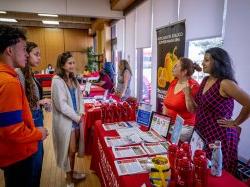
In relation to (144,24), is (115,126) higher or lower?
lower

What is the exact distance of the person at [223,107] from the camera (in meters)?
1.70

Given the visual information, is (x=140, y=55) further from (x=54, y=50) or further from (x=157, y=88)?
(x=54, y=50)

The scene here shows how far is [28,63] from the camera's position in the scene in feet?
6.37

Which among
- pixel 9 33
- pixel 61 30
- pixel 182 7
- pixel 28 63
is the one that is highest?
pixel 61 30

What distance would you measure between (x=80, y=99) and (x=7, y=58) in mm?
1328

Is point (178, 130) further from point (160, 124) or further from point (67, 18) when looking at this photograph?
point (67, 18)

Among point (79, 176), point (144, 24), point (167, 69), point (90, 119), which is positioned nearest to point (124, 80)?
point (167, 69)

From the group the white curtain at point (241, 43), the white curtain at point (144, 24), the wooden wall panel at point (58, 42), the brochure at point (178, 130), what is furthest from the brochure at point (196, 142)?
the wooden wall panel at point (58, 42)

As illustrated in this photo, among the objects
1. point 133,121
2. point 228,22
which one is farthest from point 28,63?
point 228,22

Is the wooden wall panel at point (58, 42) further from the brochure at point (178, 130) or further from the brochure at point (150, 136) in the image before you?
the brochure at point (178, 130)

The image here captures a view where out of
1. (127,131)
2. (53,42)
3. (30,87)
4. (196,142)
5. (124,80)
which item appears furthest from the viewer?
(53,42)

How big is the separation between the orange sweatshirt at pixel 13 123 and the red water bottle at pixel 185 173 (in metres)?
0.85

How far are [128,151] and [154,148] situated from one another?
20 cm

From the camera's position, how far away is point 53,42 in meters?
11.8
